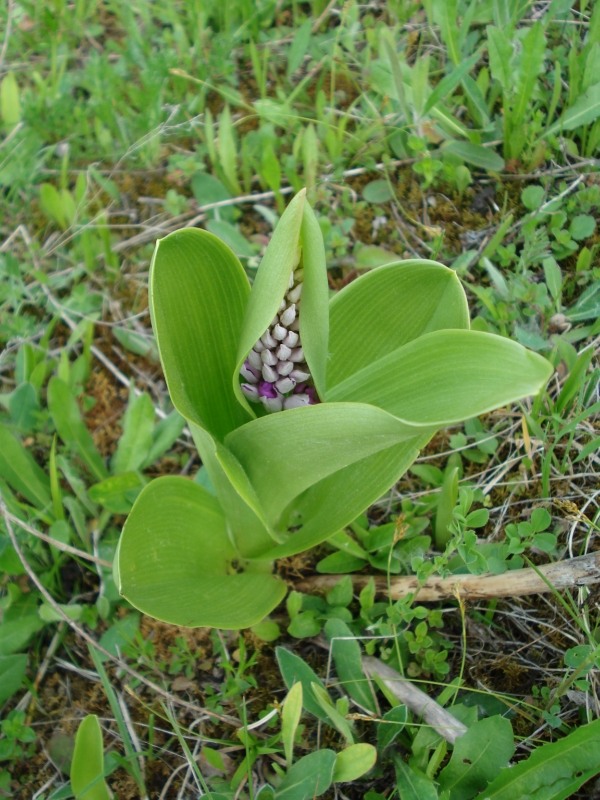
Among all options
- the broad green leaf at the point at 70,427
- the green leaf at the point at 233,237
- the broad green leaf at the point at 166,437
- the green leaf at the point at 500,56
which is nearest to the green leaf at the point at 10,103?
the green leaf at the point at 233,237

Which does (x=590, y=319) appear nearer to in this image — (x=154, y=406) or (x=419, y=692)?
(x=419, y=692)

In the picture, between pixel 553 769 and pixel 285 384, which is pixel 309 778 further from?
pixel 285 384

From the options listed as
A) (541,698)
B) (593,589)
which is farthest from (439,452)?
(541,698)

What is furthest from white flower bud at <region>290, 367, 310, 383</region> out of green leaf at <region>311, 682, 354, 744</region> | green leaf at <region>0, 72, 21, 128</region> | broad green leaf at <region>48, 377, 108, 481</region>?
green leaf at <region>0, 72, 21, 128</region>

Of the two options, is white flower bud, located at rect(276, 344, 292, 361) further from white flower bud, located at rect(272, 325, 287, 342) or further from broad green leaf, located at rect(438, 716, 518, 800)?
broad green leaf, located at rect(438, 716, 518, 800)

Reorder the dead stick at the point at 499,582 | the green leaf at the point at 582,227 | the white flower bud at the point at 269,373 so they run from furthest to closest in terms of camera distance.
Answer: the green leaf at the point at 582,227, the dead stick at the point at 499,582, the white flower bud at the point at 269,373

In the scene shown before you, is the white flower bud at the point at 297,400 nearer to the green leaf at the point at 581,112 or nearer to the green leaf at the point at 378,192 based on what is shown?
the green leaf at the point at 378,192
